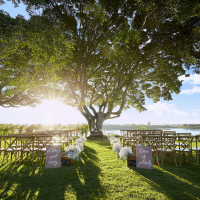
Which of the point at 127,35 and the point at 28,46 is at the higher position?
the point at 127,35

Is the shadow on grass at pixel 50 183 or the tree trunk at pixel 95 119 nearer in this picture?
the shadow on grass at pixel 50 183

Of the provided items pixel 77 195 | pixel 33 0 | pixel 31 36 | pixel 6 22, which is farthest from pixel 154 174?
pixel 33 0

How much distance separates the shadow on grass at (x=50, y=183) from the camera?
286 centimetres

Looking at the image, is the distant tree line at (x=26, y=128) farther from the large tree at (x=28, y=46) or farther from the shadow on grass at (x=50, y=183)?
the shadow on grass at (x=50, y=183)

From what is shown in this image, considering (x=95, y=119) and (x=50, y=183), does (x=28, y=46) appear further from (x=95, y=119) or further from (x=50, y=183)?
(x=95, y=119)

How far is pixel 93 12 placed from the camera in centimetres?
1053

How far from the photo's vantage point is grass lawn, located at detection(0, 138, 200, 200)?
2.84 m

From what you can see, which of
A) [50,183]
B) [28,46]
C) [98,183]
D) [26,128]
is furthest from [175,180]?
[26,128]

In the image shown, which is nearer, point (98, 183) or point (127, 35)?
point (98, 183)

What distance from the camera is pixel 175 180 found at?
3592mm

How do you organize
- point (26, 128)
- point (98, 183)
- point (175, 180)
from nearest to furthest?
point (98, 183), point (175, 180), point (26, 128)

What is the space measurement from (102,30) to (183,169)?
10446mm

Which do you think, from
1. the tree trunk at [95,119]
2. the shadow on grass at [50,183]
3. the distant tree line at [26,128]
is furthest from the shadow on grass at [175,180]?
the distant tree line at [26,128]

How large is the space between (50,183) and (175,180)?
3028mm
